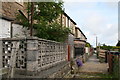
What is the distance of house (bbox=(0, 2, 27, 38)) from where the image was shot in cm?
932

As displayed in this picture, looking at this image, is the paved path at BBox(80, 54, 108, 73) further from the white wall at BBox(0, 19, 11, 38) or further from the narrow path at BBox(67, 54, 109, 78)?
the white wall at BBox(0, 19, 11, 38)

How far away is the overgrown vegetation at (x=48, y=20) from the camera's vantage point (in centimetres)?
1105

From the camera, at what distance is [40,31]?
10773 millimetres

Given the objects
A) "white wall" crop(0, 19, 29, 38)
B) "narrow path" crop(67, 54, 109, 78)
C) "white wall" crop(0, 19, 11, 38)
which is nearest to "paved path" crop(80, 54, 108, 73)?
"narrow path" crop(67, 54, 109, 78)

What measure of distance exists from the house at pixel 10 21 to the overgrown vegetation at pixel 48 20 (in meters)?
0.55

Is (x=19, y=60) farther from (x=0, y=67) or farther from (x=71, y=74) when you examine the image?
(x=71, y=74)

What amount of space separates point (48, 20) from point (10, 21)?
2662 mm

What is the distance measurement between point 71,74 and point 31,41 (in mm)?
6333

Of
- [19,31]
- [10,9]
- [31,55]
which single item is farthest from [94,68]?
[31,55]

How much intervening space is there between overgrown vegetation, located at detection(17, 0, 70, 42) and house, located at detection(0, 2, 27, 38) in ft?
1.79

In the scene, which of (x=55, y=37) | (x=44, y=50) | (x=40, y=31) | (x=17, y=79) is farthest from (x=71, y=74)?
(x=17, y=79)

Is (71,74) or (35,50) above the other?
(35,50)

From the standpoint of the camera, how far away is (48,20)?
38.4ft

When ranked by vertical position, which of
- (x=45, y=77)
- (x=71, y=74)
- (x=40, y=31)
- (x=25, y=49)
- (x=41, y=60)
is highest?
(x=40, y=31)
